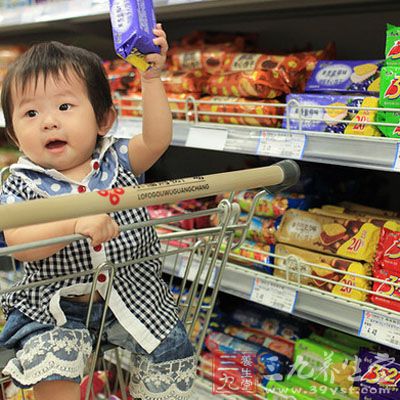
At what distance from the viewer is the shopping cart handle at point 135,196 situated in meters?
0.64

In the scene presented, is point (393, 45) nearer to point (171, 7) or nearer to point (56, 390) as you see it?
point (171, 7)

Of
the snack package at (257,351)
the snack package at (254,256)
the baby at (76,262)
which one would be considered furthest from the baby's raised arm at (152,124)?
the snack package at (257,351)

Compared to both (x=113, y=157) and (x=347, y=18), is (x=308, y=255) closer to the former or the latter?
(x=113, y=157)

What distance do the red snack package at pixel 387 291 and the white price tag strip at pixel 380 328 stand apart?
42 mm

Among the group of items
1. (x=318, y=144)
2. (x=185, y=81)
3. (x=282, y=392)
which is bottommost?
(x=282, y=392)

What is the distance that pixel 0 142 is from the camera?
9.21 feet

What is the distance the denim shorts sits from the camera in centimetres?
89

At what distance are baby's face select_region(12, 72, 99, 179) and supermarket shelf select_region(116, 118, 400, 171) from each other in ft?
1.50

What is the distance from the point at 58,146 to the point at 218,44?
0.90 metres

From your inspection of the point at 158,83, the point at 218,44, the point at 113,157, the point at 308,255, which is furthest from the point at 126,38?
the point at 218,44

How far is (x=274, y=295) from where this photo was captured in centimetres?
133

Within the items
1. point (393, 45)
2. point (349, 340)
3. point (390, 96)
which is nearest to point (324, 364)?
point (349, 340)

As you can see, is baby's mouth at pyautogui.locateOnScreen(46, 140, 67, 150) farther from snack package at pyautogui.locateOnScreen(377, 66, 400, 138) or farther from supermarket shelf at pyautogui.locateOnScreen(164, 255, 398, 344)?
snack package at pyautogui.locateOnScreen(377, 66, 400, 138)

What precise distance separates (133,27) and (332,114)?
1.95 ft
